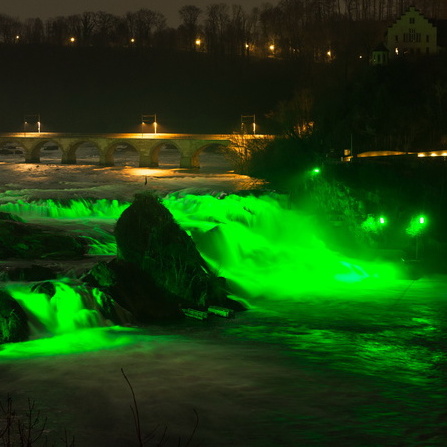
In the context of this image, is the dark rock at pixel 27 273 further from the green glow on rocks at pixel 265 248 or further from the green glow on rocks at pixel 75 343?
the green glow on rocks at pixel 265 248

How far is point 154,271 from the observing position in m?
27.2

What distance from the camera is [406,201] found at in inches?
1678

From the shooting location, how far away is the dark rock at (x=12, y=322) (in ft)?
73.6

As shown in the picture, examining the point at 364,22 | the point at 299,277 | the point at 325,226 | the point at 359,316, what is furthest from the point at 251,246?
the point at 364,22

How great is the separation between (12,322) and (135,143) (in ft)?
187

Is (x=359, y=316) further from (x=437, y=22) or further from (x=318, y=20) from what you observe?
(x=318, y=20)

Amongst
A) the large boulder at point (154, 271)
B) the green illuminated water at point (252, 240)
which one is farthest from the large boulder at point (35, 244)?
the large boulder at point (154, 271)

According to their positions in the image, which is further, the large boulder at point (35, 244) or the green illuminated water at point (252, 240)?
the green illuminated water at point (252, 240)

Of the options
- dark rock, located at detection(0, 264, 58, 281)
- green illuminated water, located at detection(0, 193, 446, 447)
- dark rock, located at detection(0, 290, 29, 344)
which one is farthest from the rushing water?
dark rock, located at detection(0, 264, 58, 281)

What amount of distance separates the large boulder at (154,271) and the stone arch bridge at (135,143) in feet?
144

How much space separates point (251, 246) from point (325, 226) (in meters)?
7.41

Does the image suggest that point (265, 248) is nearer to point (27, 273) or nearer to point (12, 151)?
point (27, 273)

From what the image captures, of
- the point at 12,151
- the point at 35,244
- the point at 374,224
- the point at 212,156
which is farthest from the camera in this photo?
the point at 12,151

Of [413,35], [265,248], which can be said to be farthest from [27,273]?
[413,35]
